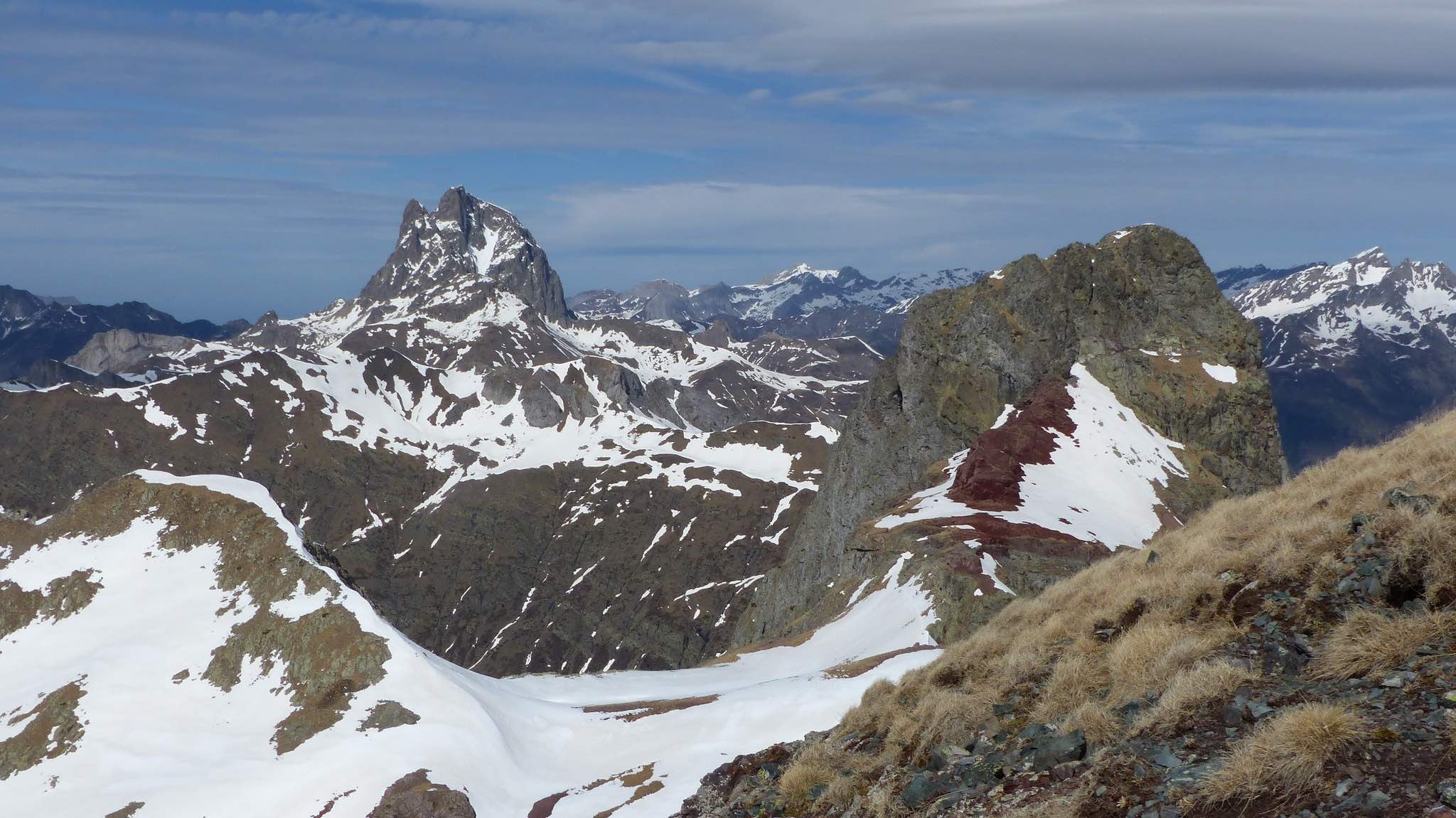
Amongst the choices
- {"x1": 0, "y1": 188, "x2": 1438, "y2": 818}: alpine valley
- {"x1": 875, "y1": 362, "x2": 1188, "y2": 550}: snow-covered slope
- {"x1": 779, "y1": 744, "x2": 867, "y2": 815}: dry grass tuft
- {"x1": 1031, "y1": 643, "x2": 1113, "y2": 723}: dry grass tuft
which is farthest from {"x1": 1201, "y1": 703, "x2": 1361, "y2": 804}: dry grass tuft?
{"x1": 875, "y1": 362, "x2": 1188, "y2": 550}: snow-covered slope

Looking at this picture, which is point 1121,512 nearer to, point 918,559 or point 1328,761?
point 918,559

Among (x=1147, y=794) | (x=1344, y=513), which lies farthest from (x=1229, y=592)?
(x=1147, y=794)

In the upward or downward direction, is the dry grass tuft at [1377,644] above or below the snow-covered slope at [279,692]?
above

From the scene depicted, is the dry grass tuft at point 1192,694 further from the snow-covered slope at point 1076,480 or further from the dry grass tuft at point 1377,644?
the snow-covered slope at point 1076,480

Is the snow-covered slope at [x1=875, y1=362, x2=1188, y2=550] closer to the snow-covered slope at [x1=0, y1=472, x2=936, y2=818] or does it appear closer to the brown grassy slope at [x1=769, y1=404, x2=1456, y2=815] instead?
the snow-covered slope at [x1=0, y1=472, x2=936, y2=818]

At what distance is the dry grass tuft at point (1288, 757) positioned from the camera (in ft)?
31.2

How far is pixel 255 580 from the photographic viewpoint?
2207 inches

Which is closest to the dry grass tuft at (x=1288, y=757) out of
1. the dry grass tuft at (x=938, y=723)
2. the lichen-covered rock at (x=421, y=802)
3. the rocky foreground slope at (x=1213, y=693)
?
the rocky foreground slope at (x=1213, y=693)

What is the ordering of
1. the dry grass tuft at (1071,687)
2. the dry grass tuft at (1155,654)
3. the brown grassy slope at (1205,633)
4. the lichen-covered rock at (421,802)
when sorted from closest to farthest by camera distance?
the brown grassy slope at (1205,633) → the dry grass tuft at (1155,654) → the dry grass tuft at (1071,687) → the lichen-covered rock at (421,802)

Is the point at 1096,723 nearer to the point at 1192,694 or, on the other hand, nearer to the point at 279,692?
the point at 1192,694

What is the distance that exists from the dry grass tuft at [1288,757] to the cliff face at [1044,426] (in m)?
33.6

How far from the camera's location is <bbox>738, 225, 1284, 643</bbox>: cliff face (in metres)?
52.6

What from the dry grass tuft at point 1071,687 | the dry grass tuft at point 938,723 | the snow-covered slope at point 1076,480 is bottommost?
the snow-covered slope at point 1076,480

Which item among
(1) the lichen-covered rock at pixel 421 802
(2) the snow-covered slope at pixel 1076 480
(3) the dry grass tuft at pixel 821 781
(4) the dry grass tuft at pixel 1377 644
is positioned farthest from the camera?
(2) the snow-covered slope at pixel 1076 480
